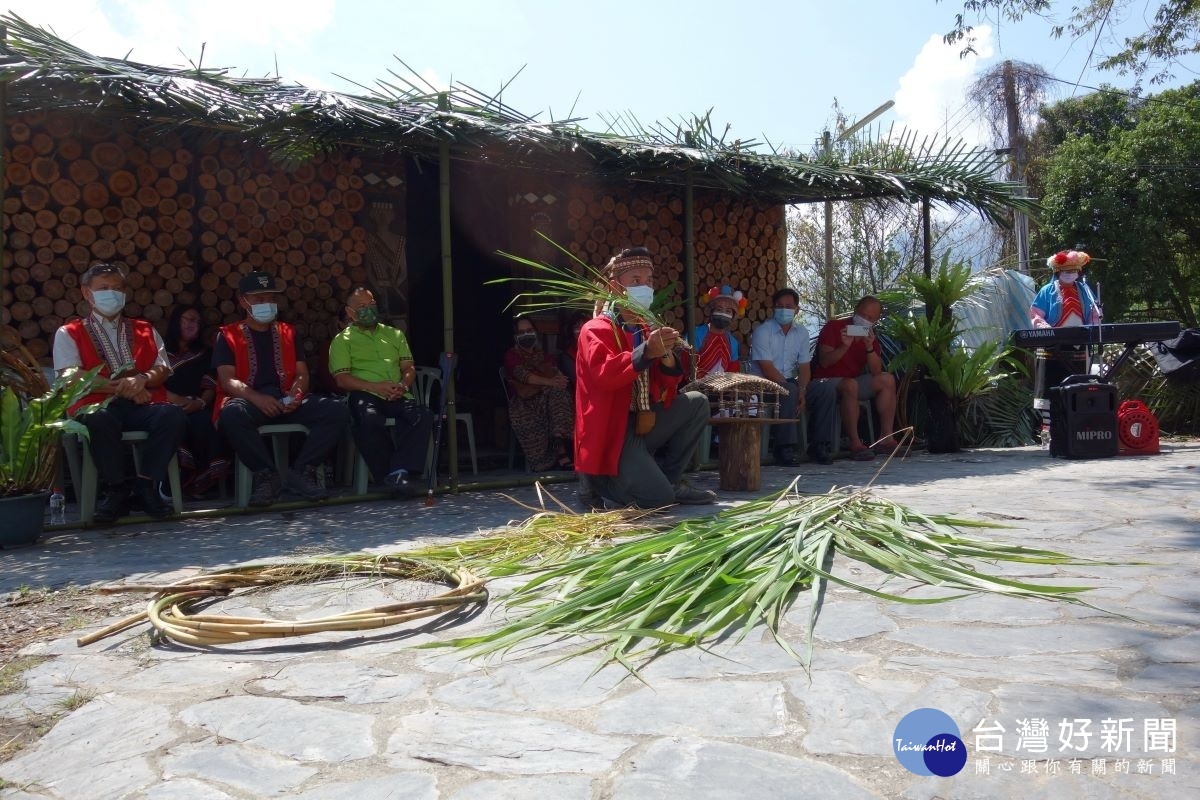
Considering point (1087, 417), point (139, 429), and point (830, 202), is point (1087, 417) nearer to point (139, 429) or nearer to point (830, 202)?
point (830, 202)

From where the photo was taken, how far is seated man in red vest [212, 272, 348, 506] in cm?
643

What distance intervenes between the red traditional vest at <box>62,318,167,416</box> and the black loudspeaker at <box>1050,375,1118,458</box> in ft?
22.3

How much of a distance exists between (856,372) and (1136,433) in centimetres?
233

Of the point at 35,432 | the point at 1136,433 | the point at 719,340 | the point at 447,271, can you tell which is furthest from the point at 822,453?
the point at 35,432

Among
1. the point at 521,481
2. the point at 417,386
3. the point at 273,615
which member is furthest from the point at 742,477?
the point at 273,615

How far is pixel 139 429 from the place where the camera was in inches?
238

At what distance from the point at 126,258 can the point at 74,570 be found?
120 inches

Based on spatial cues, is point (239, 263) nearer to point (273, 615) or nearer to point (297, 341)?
point (297, 341)

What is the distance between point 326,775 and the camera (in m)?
2.40

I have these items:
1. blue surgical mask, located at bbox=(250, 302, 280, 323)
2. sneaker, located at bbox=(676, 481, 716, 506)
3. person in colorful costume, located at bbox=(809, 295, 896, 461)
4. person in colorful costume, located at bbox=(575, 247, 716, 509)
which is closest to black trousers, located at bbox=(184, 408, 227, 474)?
blue surgical mask, located at bbox=(250, 302, 280, 323)

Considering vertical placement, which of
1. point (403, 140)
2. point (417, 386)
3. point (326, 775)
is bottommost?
point (326, 775)

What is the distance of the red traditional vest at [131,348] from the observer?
5.99m

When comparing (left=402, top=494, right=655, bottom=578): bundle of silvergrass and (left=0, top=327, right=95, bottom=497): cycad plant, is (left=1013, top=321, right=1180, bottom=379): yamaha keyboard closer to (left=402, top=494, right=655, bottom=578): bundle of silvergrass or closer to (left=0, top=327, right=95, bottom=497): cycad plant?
(left=402, top=494, right=655, bottom=578): bundle of silvergrass

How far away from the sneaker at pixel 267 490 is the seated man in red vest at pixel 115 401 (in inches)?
24.2
